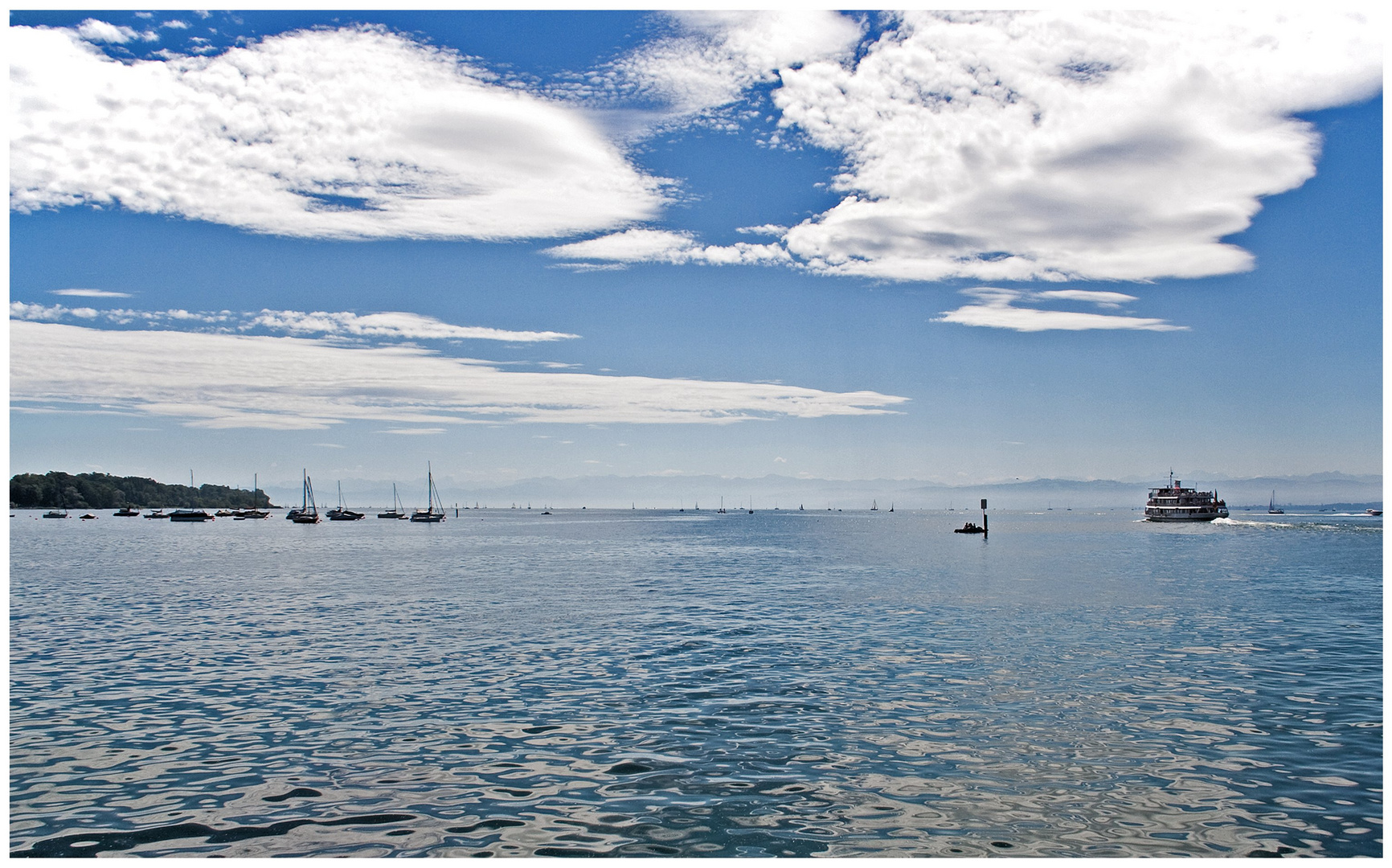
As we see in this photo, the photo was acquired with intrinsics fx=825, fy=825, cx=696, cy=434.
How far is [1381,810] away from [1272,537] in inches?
5614

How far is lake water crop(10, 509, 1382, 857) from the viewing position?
13.7 m

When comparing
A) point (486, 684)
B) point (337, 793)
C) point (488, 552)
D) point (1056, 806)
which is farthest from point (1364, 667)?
point (488, 552)

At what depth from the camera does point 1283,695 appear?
23.0 metres

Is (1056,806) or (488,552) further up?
(1056,806)

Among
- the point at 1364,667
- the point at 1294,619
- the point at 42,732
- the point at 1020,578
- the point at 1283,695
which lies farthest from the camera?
the point at 1020,578

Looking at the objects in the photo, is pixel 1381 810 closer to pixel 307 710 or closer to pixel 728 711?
pixel 728 711

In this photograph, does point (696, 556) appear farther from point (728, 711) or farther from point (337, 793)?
point (337, 793)

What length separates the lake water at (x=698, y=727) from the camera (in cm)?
1371

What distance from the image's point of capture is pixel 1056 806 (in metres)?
14.5

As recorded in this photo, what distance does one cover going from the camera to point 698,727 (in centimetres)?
1977

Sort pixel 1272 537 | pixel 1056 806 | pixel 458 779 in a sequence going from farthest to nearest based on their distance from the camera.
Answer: pixel 1272 537 → pixel 458 779 → pixel 1056 806

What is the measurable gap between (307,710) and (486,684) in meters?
5.02

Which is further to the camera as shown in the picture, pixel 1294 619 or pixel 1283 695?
pixel 1294 619

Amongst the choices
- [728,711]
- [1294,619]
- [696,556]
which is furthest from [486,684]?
[696,556]
